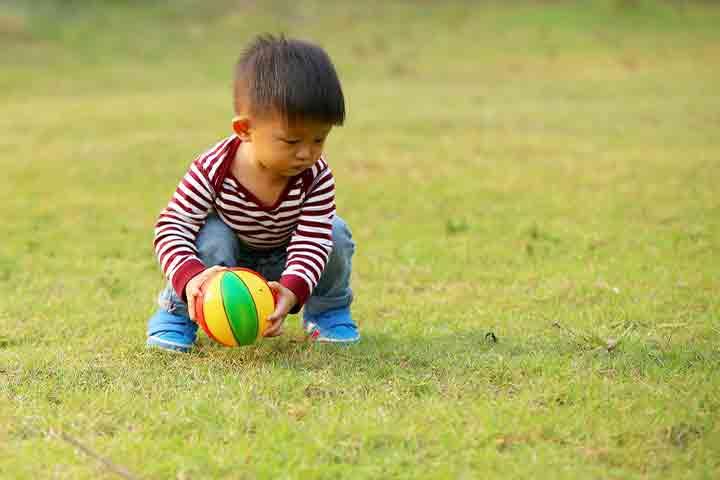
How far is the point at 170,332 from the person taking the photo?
447 centimetres

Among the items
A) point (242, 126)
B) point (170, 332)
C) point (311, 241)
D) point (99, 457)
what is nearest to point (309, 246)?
point (311, 241)

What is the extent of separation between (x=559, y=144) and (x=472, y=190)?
2444mm

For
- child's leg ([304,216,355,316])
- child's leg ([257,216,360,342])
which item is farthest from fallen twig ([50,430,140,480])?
child's leg ([304,216,355,316])

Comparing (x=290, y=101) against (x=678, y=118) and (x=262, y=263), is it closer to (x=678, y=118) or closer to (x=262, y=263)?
(x=262, y=263)

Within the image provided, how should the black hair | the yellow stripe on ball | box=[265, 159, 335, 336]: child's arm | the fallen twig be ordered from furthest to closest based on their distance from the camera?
box=[265, 159, 335, 336]: child's arm, the yellow stripe on ball, the black hair, the fallen twig

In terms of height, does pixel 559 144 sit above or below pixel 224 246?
below

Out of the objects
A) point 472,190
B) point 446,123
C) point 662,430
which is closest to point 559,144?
point 446,123

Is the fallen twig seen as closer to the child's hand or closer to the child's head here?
the child's hand

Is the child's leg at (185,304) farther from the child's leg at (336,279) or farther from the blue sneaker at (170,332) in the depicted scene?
the child's leg at (336,279)

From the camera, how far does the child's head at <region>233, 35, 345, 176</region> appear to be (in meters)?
4.04

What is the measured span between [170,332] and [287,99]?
1134 mm

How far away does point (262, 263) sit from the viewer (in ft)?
15.6

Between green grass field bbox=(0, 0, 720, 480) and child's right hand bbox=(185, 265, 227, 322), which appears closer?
green grass field bbox=(0, 0, 720, 480)

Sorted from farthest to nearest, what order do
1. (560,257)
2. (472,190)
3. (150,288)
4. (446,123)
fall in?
(446,123)
(472,190)
(560,257)
(150,288)
